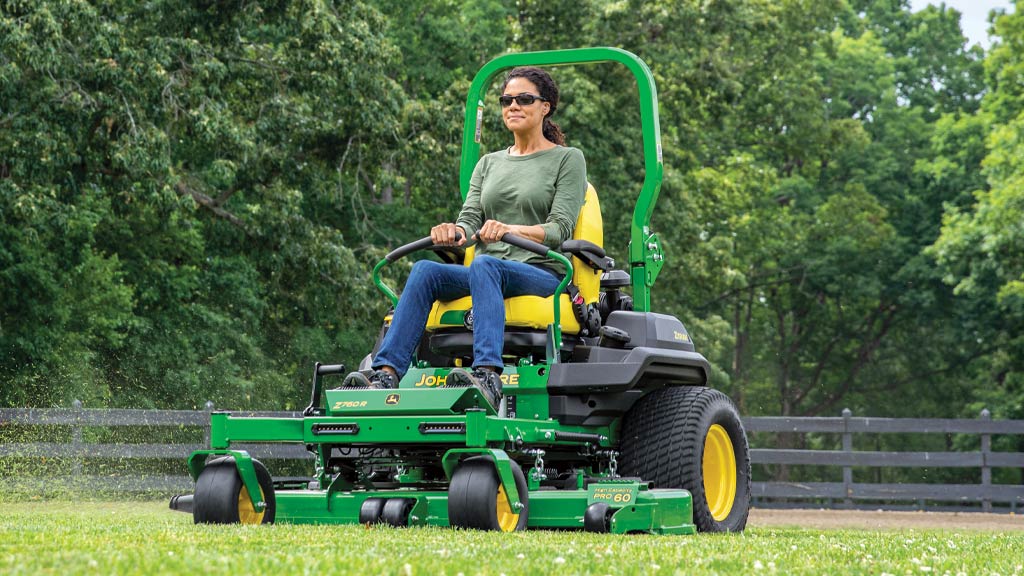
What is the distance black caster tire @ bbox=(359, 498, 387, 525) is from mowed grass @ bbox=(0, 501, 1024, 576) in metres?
0.26

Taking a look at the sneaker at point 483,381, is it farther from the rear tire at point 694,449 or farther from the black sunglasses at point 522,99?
the black sunglasses at point 522,99

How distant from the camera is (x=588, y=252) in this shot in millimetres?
7543

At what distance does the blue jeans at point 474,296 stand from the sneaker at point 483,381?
0.25 ft

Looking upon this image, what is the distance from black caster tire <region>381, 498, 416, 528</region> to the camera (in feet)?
20.6

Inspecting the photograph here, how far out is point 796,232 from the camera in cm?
3594

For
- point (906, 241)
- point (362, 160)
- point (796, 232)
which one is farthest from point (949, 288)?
point (362, 160)

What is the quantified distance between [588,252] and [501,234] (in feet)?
2.12

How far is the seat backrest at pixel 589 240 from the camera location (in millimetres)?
7633

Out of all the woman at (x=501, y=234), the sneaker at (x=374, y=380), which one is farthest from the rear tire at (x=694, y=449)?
the sneaker at (x=374, y=380)

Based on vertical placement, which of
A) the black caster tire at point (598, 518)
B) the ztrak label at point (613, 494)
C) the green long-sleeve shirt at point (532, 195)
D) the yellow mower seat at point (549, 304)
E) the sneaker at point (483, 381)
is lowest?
the black caster tire at point (598, 518)

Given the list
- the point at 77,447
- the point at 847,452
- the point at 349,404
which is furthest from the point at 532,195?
the point at 847,452

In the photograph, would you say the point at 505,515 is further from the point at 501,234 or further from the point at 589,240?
the point at 589,240

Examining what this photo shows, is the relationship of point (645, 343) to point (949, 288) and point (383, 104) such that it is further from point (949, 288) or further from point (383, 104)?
point (949, 288)

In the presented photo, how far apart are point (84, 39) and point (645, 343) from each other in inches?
447
